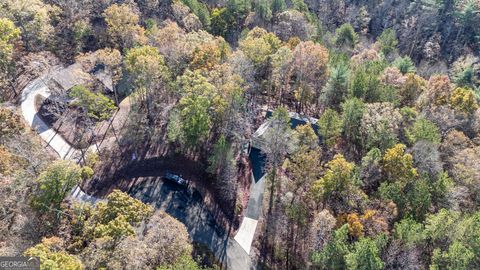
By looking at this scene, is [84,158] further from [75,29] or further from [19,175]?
[75,29]

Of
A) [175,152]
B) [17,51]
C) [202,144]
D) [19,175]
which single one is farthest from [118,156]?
[17,51]

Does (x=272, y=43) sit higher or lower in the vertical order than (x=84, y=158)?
higher

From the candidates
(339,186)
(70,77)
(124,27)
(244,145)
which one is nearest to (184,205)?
(244,145)

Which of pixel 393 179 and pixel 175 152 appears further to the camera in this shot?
pixel 175 152

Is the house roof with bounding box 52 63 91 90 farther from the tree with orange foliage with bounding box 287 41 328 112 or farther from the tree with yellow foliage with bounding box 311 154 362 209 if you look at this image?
the tree with yellow foliage with bounding box 311 154 362 209

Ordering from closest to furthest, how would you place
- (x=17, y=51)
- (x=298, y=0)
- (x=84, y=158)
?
(x=84, y=158) → (x=17, y=51) → (x=298, y=0)

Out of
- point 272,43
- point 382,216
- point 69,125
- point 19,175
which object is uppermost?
point 272,43

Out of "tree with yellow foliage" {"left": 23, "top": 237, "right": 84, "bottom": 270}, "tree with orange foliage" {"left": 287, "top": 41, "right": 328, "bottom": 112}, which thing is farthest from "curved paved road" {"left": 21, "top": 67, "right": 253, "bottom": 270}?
"tree with orange foliage" {"left": 287, "top": 41, "right": 328, "bottom": 112}
